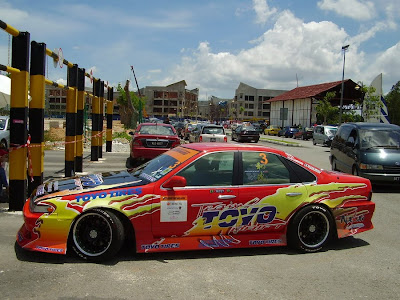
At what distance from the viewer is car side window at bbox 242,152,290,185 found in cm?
532

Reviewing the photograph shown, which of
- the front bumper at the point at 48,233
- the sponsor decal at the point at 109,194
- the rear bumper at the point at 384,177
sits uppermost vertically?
the sponsor decal at the point at 109,194

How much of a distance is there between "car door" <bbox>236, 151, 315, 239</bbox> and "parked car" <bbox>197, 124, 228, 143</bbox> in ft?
47.2

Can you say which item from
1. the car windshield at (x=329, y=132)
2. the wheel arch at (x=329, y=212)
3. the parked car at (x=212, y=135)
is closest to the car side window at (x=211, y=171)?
the wheel arch at (x=329, y=212)

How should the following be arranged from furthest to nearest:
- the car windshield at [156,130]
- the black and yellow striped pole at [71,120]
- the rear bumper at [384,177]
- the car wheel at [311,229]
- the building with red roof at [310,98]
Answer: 1. the building with red roof at [310,98]
2. the car windshield at [156,130]
3. the black and yellow striped pole at [71,120]
4. the rear bumper at [384,177]
5. the car wheel at [311,229]

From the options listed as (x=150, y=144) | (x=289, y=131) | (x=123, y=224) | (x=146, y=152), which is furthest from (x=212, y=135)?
(x=289, y=131)

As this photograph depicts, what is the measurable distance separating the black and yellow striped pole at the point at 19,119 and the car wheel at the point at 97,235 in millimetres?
2691

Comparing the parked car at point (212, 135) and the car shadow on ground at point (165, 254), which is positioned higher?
the parked car at point (212, 135)

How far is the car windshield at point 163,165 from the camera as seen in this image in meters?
5.15

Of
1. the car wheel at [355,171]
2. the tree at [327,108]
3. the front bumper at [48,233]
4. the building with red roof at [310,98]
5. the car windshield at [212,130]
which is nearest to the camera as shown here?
the front bumper at [48,233]

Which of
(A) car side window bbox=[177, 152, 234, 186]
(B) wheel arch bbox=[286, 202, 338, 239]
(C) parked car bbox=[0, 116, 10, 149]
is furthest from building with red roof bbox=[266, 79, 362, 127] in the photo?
(A) car side window bbox=[177, 152, 234, 186]

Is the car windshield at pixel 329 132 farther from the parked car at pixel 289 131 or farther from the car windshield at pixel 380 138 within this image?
the car windshield at pixel 380 138

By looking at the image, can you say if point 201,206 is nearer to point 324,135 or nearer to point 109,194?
point 109,194

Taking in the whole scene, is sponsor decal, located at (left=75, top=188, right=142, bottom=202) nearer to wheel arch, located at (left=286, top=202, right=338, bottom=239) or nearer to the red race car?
the red race car

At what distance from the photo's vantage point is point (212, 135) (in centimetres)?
2048
